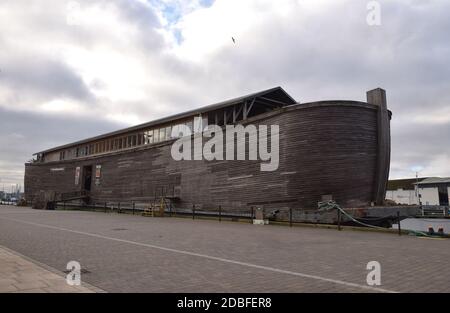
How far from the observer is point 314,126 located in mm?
17375

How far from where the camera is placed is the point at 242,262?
708 centimetres

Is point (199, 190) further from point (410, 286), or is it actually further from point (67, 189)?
point (67, 189)

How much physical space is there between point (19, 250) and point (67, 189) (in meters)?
34.5

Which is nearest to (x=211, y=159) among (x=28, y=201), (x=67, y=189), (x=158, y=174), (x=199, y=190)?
(x=199, y=190)

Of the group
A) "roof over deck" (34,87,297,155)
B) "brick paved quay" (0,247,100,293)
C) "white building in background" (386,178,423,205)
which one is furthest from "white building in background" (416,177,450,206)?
"brick paved quay" (0,247,100,293)

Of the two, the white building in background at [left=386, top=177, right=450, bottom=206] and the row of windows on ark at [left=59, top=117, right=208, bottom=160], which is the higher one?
the row of windows on ark at [left=59, top=117, right=208, bottom=160]

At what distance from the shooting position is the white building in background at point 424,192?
→ 62375 mm

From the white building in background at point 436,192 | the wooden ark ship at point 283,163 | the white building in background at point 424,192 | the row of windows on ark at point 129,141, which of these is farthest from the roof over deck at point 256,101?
the white building in background at point 436,192

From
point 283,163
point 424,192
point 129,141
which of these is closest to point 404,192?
point 424,192

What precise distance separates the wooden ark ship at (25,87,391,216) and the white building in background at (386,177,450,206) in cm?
5056

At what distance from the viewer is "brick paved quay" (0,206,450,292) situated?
5.19 metres

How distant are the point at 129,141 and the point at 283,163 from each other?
65.2 ft

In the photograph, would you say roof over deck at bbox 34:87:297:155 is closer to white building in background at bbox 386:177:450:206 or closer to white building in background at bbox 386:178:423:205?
white building in background at bbox 386:177:450:206
